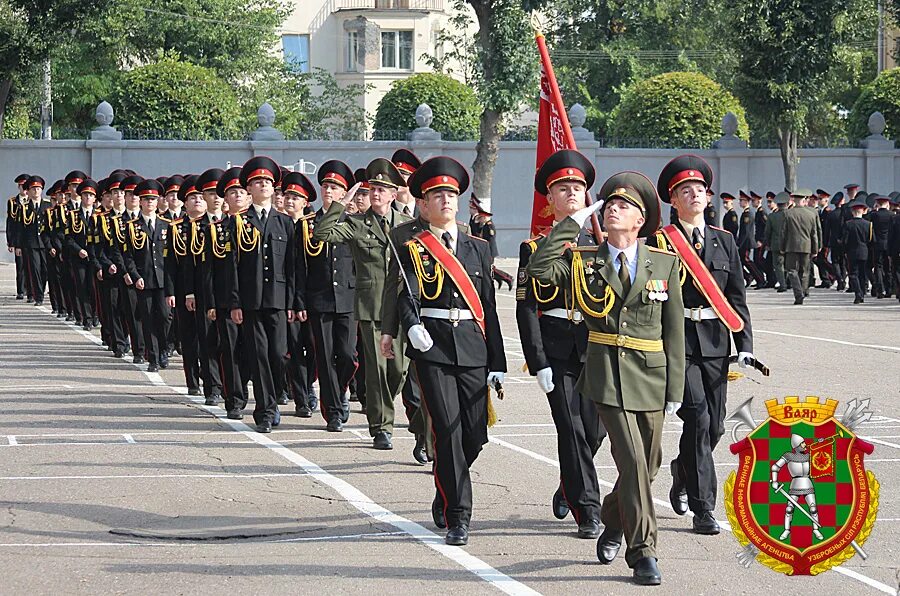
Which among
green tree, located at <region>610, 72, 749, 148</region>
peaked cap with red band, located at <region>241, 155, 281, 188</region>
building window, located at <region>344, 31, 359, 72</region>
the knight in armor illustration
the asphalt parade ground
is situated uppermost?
building window, located at <region>344, 31, 359, 72</region>

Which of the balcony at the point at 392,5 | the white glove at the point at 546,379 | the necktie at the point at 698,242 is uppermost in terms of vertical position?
the balcony at the point at 392,5

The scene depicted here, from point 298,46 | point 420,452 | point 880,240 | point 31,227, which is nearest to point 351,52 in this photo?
point 298,46

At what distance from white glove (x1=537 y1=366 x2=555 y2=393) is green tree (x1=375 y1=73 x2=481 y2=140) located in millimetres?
33055

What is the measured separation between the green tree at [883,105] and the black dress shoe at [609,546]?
116 ft

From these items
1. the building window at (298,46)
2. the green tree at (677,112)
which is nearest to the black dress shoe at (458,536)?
the green tree at (677,112)

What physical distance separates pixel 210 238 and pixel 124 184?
6.51 m

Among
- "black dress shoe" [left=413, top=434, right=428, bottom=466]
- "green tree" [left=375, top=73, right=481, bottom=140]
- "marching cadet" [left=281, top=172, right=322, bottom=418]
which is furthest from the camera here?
"green tree" [left=375, top=73, right=481, bottom=140]

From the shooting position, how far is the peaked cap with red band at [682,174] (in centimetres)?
870

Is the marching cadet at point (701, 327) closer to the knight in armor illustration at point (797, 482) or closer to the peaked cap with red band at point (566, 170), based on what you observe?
the peaked cap with red band at point (566, 170)

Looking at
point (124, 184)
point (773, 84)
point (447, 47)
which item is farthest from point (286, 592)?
point (447, 47)

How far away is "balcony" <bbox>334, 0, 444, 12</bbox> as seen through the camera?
231 feet

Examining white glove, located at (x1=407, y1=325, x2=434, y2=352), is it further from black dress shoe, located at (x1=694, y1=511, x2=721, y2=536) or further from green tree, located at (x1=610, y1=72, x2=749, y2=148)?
green tree, located at (x1=610, y1=72, x2=749, y2=148)

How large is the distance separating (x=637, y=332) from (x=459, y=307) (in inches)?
54.4

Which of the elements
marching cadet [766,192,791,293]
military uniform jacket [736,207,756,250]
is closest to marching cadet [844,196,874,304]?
marching cadet [766,192,791,293]
